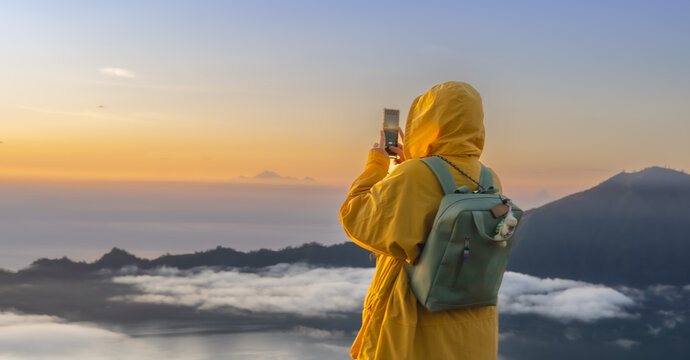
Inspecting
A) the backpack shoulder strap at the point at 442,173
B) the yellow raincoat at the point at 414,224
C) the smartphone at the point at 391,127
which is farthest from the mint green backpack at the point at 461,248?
the smartphone at the point at 391,127

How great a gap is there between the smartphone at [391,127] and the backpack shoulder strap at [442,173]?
0.54 m

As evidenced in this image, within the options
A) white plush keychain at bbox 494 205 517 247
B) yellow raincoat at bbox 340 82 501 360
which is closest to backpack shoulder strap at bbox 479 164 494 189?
yellow raincoat at bbox 340 82 501 360

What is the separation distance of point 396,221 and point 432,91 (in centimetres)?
89

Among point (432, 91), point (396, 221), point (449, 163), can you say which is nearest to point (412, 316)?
point (396, 221)

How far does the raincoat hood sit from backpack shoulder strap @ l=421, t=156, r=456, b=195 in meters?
0.15

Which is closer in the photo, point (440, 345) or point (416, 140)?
point (440, 345)

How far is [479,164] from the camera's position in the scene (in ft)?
14.9

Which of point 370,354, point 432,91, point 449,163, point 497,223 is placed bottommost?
point 370,354

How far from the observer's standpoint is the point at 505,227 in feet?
13.3

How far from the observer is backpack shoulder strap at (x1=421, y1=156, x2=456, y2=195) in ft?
13.7

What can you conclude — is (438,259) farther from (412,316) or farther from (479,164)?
(479,164)

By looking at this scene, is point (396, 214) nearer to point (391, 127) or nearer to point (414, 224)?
point (414, 224)

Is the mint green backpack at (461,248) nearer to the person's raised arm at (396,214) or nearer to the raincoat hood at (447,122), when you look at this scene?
the person's raised arm at (396,214)

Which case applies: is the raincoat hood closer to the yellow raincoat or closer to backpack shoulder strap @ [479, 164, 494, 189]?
the yellow raincoat
